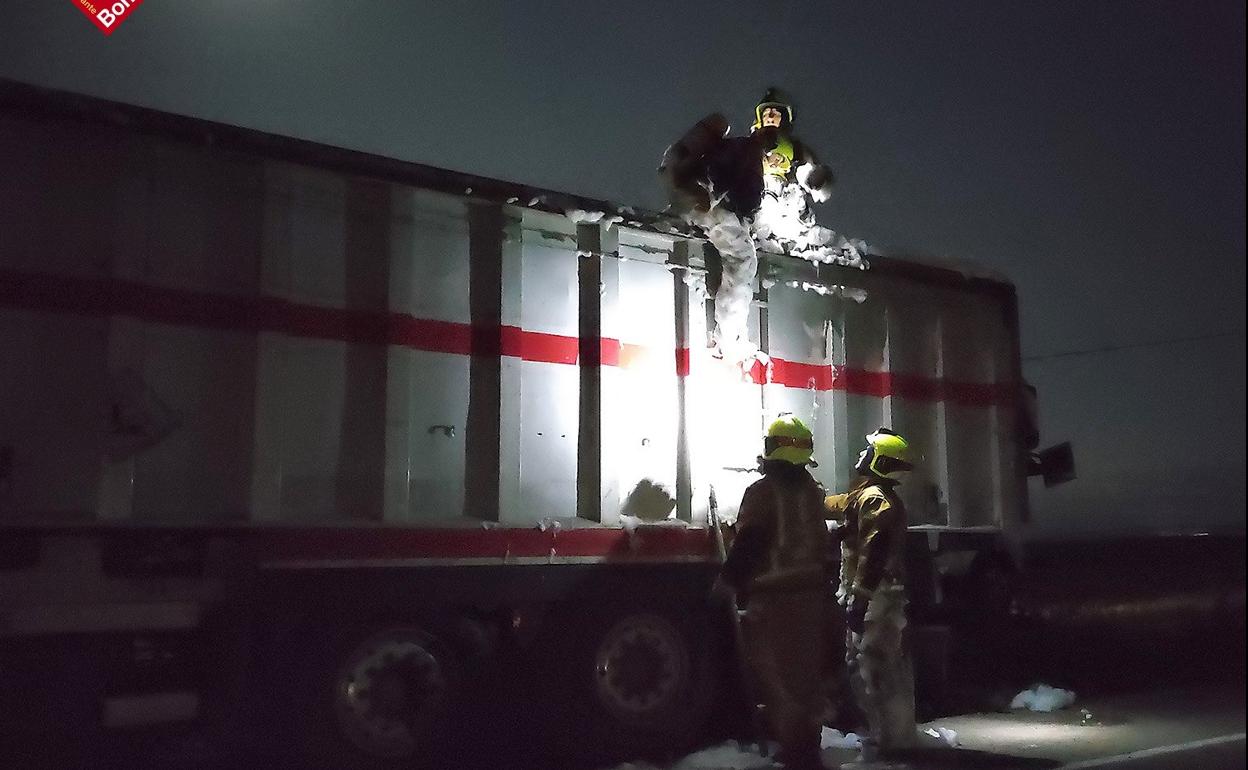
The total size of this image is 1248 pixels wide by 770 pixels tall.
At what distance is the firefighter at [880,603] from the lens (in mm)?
6141

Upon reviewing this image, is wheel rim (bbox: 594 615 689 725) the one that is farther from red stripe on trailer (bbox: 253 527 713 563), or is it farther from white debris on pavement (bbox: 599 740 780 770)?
red stripe on trailer (bbox: 253 527 713 563)

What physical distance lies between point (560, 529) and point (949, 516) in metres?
3.66

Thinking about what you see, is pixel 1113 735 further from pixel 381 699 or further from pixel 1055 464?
pixel 381 699

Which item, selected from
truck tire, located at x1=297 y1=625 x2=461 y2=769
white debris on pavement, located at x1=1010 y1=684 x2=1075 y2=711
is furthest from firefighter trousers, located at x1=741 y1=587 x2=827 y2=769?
white debris on pavement, located at x1=1010 y1=684 x2=1075 y2=711

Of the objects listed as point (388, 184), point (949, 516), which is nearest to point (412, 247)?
point (388, 184)

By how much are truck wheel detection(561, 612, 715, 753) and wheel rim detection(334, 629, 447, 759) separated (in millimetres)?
830

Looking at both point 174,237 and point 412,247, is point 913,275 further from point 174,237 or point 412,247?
point 174,237

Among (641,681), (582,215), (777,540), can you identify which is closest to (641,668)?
(641,681)

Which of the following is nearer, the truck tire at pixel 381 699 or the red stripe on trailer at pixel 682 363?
the truck tire at pixel 381 699

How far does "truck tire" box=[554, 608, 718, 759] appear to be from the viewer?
6.20 m

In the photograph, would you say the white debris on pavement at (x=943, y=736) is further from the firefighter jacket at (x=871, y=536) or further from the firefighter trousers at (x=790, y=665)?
the firefighter trousers at (x=790, y=665)

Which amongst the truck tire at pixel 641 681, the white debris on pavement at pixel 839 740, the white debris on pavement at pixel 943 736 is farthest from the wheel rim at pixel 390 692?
the white debris on pavement at pixel 943 736

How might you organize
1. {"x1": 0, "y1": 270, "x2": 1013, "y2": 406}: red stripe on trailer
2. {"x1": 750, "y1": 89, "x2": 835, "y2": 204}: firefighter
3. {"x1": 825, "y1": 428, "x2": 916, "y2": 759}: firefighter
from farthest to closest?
{"x1": 750, "y1": 89, "x2": 835, "y2": 204}: firefighter < {"x1": 825, "y1": 428, "x2": 916, "y2": 759}: firefighter < {"x1": 0, "y1": 270, "x2": 1013, "y2": 406}: red stripe on trailer

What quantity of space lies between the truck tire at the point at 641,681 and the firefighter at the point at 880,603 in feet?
2.98
